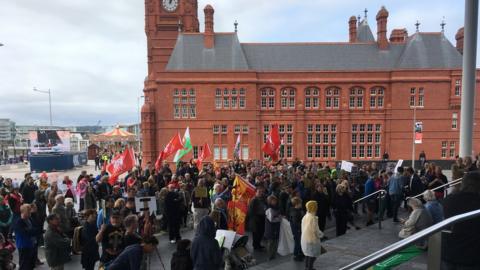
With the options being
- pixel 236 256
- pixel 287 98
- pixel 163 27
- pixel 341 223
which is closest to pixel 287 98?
pixel 287 98

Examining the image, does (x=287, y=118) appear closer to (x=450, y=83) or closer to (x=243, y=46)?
(x=243, y=46)

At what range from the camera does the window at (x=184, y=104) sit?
34.0 m

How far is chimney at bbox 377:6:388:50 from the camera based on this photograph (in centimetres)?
3652

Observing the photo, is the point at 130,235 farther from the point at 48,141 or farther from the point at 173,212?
the point at 48,141

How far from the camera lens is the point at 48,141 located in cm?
3497

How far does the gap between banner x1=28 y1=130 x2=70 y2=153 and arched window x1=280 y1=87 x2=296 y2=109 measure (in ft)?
82.9

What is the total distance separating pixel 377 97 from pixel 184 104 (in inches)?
Result: 845

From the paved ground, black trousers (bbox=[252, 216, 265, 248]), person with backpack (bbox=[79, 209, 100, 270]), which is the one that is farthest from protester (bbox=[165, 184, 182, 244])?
person with backpack (bbox=[79, 209, 100, 270])

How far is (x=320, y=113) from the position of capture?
35125mm

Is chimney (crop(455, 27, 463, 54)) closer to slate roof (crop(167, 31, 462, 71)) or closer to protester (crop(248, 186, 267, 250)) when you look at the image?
slate roof (crop(167, 31, 462, 71))

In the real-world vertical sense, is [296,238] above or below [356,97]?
below

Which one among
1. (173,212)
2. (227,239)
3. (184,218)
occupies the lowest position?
(184,218)

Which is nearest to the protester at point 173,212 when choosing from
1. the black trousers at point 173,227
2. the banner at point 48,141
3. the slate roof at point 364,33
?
the black trousers at point 173,227

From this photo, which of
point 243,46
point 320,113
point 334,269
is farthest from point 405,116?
point 334,269
